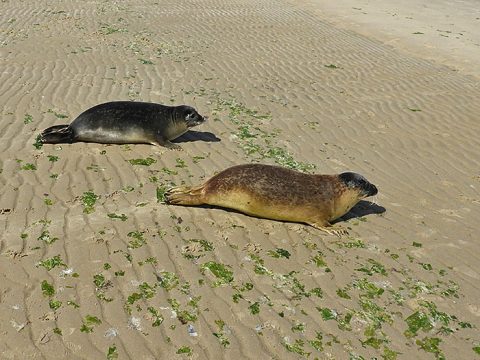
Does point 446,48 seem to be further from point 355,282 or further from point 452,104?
point 355,282

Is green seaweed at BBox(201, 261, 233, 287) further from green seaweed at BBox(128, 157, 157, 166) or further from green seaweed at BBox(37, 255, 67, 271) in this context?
green seaweed at BBox(128, 157, 157, 166)

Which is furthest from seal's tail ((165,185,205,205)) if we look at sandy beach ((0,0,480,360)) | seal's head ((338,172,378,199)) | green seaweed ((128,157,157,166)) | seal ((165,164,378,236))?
seal's head ((338,172,378,199))

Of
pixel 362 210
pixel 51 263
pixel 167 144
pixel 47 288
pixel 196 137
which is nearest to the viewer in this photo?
pixel 47 288

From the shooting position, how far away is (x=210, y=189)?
5.59 metres

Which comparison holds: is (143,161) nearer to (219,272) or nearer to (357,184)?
(219,272)

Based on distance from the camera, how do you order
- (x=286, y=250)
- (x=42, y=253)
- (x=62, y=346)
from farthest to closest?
(x=286, y=250), (x=42, y=253), (x=62, y=346)

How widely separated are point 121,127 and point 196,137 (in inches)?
52.4

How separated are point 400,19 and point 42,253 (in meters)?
19.9

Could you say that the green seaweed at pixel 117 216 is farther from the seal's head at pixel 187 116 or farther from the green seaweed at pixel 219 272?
the seal's head at pixel 187 116

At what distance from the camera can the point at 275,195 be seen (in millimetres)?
5445

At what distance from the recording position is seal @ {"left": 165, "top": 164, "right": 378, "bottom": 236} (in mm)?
5461

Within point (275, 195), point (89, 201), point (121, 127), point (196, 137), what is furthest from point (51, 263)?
point (196, 137)

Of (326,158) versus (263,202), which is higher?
(263,202)

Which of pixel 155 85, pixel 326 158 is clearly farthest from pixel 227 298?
pixel 155 85
